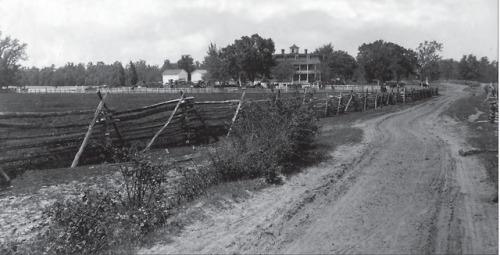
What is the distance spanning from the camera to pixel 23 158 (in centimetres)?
870

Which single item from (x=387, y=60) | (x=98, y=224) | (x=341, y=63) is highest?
(x=341, y=63)

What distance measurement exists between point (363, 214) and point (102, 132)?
6990 mm

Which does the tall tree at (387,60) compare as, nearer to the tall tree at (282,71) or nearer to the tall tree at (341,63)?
the tall tree at (341,63)

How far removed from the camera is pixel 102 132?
33.3 ft

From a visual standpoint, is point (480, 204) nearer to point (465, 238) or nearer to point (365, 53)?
point (465, 238)

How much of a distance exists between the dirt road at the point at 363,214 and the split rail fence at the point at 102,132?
2829mm

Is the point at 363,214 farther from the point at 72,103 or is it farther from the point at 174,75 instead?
the point at 174,75

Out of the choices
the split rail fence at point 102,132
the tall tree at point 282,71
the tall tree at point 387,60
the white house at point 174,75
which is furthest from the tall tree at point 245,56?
the white house at point 174,75

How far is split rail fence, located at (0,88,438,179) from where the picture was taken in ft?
28.9

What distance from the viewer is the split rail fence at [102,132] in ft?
28.9

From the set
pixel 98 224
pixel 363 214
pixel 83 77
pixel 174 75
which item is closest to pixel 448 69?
pixel 174 75

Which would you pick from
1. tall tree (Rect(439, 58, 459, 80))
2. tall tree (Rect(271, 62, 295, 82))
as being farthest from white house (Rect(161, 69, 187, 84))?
tall tree (Rect(439, 58, 459, 80))

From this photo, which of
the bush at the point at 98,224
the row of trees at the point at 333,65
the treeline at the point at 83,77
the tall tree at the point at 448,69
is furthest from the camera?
the treeline at the point at 83,77

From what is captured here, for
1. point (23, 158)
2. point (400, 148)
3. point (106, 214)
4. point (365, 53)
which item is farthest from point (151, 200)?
point (365, 53)
